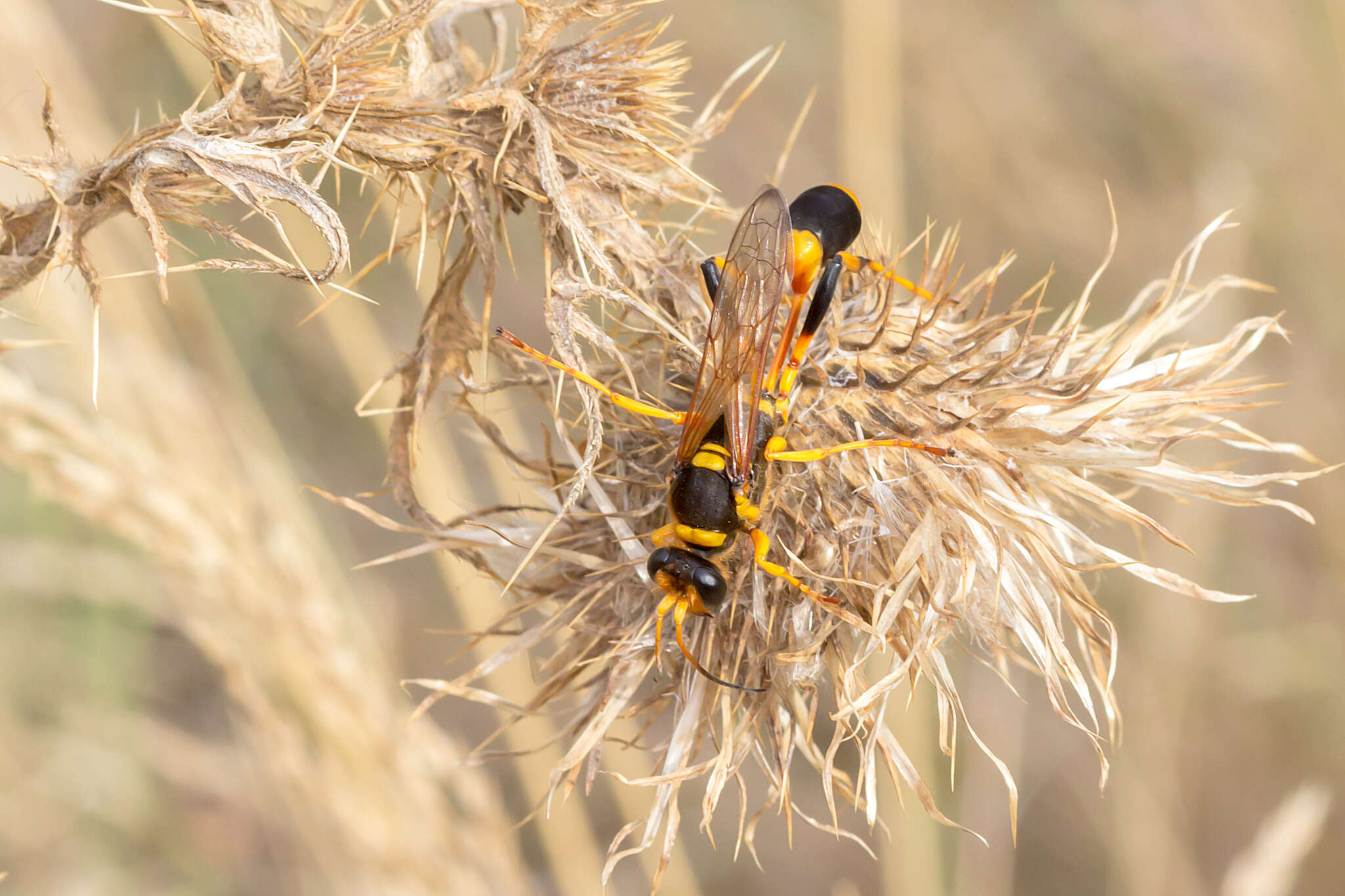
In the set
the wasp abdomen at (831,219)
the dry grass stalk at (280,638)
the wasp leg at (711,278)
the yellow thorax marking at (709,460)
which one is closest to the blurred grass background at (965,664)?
the dry grass stalk at (280,638)

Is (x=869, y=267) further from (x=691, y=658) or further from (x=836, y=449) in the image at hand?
(x=691, y=658)

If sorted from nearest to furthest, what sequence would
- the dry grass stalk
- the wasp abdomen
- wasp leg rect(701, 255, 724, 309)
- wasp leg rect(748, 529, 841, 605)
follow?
wasp leg rect(748, 529, 841, 605) → wasp leg rect(701, 255, 724, 309) → the wasp abdomen → the dry grass stalk

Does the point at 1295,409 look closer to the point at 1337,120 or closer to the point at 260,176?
the point at 1337,120

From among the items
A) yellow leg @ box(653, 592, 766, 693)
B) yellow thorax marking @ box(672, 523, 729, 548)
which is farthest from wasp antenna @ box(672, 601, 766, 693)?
yellow thorax marking @ box(672, 523, 729, 548)

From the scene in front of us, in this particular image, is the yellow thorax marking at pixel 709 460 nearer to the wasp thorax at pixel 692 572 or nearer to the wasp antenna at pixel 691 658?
the wasp thorax at pixel 692 572

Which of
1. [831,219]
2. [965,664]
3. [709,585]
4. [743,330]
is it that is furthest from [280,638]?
[965,664]

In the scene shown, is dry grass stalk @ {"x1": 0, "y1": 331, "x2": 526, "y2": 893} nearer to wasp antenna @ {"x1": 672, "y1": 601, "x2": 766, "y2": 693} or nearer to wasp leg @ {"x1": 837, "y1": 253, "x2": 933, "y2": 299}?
wasp antenna @ {"x1": 672, "y1": 601, "x2": 766, "y2": 693}
